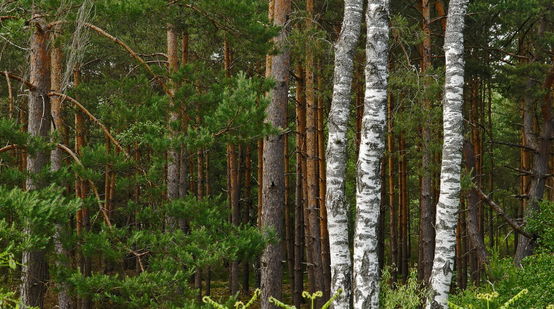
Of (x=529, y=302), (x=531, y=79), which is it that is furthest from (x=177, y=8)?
(x=531, y=79)

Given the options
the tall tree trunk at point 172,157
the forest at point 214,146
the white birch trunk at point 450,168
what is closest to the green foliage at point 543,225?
the forest at point 214,146

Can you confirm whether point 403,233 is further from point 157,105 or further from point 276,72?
point 157,105

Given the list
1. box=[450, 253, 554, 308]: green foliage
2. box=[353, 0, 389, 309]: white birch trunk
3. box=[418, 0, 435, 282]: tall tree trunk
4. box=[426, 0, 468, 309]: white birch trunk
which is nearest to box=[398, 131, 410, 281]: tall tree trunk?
box=[418, 0, 435, 282]: tall tree trunk

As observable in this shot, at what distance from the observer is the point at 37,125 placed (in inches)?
308

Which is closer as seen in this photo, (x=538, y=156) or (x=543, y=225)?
(x=543, y=225)

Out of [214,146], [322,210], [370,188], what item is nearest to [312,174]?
[322,210]

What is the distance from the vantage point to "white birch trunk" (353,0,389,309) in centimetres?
576

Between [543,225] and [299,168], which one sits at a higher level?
[299,168]

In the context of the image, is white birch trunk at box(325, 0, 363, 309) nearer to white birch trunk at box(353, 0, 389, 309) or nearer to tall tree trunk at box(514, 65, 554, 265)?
white birch trunk at box(353, 0, 389, 309)

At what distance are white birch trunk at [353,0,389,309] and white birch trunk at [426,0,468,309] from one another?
791 mm

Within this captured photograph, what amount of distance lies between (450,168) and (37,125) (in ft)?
18.6

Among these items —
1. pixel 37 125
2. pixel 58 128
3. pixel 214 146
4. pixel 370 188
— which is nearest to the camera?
pixel 370 188

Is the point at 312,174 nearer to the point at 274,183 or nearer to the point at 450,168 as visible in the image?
the point at 274,183

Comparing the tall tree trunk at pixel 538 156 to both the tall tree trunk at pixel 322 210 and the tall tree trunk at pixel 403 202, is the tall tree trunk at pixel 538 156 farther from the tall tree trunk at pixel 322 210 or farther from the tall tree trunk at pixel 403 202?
the tall tree trunk at pixel 322 210
